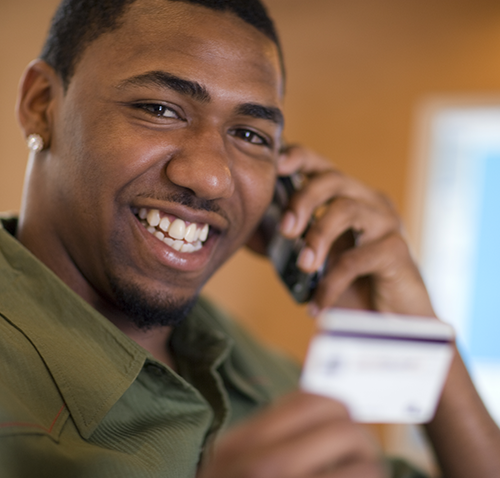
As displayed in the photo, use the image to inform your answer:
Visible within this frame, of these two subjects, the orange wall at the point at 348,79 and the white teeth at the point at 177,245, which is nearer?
the white teeth at the point at 177,245

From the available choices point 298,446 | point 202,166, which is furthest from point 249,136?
point 298,446

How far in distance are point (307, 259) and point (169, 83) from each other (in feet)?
1.39

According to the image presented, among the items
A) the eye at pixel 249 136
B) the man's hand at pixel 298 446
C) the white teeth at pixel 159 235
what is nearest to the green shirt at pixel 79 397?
the white teeth at pixel 159 235

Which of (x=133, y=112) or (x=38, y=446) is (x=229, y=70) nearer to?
(x=133, y=112)

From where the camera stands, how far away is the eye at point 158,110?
0.82m

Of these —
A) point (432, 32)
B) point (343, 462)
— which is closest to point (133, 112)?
point (343, 462)

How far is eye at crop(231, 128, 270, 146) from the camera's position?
908 mm

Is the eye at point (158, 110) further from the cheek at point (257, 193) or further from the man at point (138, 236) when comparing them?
the cheek at point (257, 193)

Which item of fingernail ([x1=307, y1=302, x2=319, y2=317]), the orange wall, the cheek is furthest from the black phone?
the orange wall

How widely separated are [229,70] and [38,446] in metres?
0.60

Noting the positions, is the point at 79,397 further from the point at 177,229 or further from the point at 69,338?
the point at 177,229

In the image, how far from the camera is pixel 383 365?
29.8 inches

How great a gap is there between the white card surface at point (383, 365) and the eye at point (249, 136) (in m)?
0.34

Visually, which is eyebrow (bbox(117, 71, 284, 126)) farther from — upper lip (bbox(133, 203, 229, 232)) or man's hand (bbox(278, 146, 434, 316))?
man's hand (bbox(278, 146, 434, 316))
